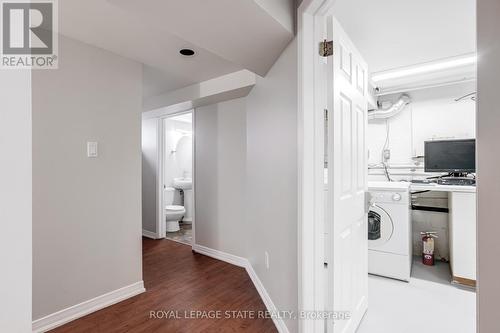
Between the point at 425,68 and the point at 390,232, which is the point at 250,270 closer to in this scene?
the point at 390,232

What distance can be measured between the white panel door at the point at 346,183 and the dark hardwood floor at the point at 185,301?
66 centimetres

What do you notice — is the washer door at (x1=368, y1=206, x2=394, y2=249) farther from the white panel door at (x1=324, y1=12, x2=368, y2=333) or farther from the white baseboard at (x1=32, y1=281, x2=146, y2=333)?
the white baseboard at (x1=32, y1=281, x2=146, y2=333)

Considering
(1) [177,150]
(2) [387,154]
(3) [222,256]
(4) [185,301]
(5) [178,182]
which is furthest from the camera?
(1) [177,150]

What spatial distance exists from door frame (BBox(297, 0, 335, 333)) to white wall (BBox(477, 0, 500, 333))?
2.76ft

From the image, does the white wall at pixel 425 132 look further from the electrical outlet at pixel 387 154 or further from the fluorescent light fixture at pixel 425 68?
the fluorescent light fixture at pixel 425 68

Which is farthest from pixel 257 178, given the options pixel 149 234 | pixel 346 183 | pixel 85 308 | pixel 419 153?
pixel 149 234

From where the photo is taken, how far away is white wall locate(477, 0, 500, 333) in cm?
50

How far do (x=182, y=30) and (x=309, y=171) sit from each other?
1.04 meters

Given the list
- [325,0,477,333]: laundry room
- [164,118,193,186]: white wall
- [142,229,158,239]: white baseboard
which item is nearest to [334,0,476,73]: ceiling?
[325,0,477,333]: laundry room

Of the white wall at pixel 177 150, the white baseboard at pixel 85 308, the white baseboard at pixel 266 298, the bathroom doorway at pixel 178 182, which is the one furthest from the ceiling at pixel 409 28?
the white wall at pixel 177 150

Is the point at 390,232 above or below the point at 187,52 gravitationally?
below

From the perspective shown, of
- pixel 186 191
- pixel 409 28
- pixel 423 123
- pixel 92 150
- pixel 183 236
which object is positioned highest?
pixel 409 28

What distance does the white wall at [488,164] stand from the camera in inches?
19.9

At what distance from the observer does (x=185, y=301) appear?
84.7 inches
